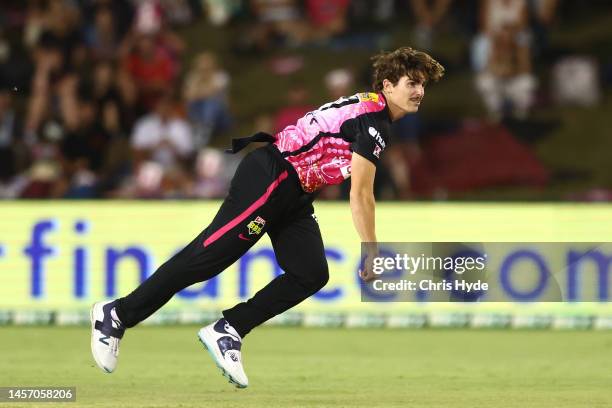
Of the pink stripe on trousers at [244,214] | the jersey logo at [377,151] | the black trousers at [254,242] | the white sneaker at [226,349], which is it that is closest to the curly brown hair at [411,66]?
the jersey logo at [377,151]

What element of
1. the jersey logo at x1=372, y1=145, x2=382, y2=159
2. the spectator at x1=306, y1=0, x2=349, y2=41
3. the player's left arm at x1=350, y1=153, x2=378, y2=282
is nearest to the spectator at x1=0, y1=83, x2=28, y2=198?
the spectator at x1=306, y1=0, x2=349, y2=41

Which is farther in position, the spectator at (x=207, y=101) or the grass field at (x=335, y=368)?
the spectator at (x=207, y=101)

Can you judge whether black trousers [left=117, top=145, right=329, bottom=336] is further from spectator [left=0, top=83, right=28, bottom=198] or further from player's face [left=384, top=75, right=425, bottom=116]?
spectator [left=0, top=83, right=28, bottom=198]

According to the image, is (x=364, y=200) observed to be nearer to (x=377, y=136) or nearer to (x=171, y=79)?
(x=377, y=136)

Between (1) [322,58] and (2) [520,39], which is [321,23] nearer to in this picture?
(1) [322,58]

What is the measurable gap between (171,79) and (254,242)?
9321mm

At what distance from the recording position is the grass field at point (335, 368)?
7.80m

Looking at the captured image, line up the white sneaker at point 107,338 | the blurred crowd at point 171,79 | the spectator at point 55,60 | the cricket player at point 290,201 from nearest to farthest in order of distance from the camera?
the cricket player at point 290,201, the white sneaker at point 107,338, the blurred crowd at point 171,79, the spectator at point 55,60

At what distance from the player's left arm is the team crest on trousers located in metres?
0.54

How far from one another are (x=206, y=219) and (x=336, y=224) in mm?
1206

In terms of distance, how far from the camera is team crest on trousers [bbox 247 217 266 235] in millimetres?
7469

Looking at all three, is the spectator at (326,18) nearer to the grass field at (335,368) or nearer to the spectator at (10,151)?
the spectator at (10,151)

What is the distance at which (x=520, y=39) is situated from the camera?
54.3ft

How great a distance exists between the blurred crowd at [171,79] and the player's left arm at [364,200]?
6547 mm
